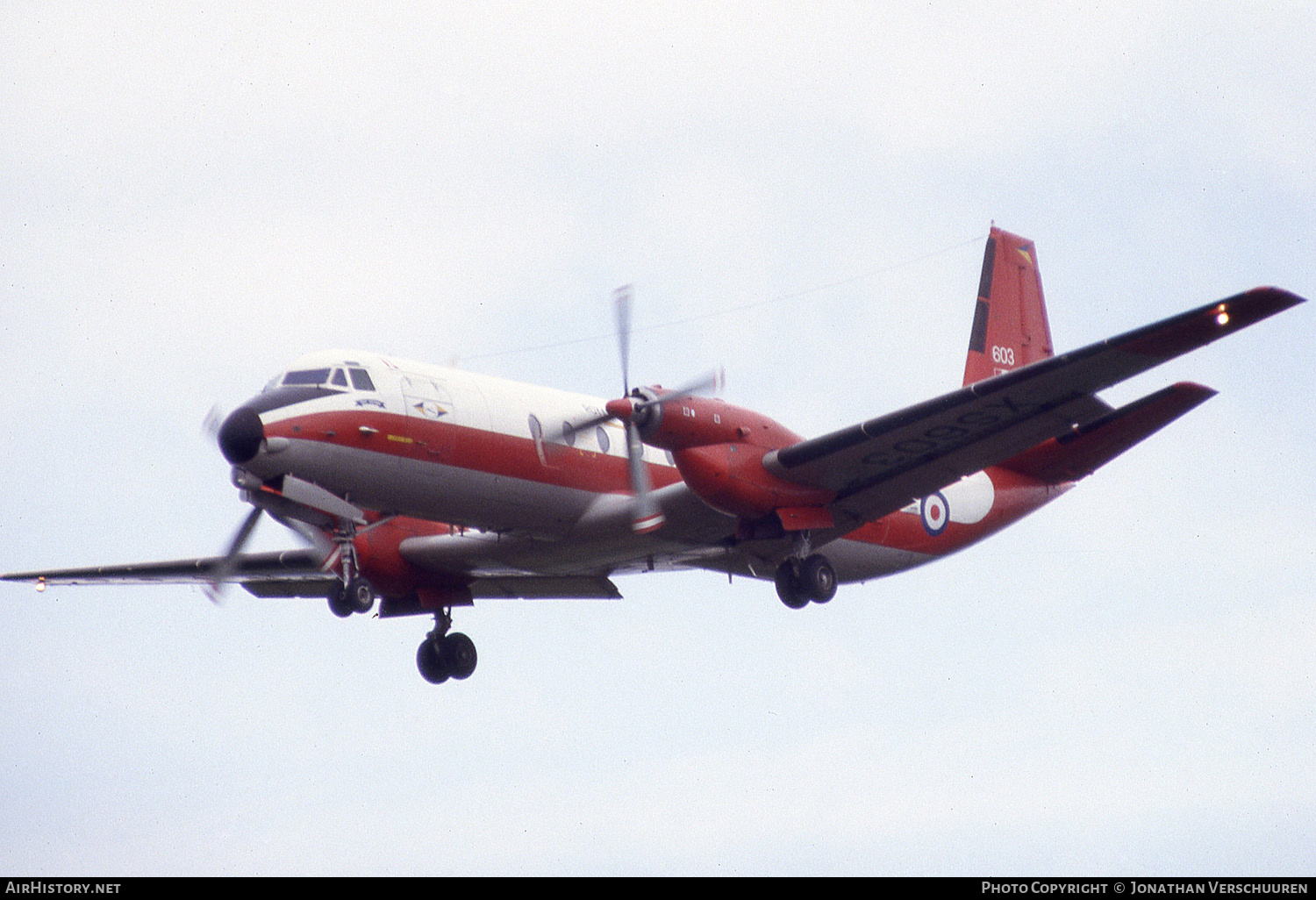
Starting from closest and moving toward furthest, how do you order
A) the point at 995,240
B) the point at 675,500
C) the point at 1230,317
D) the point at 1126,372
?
the point at 1230,317, the point at 1126,372, the point at 675,500, the point at 995,240

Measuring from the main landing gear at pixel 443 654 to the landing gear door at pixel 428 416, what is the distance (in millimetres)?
5215

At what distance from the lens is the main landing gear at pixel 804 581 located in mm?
21219

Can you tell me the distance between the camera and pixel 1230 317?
16641 millimetres

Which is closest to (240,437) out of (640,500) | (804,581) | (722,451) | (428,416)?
(428,416)

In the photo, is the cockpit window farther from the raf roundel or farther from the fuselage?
the raf roundel

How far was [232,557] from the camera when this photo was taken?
22359mm

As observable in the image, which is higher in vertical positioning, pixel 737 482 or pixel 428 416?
pixel 428 416

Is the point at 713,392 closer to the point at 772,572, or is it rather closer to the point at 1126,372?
the point at 772,572

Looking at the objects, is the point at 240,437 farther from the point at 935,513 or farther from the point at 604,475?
the point at 935,513

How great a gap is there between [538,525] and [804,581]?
3.97 meters

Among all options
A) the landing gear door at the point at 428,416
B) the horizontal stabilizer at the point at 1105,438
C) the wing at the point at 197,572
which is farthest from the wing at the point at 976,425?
the wing at the point at 197,572

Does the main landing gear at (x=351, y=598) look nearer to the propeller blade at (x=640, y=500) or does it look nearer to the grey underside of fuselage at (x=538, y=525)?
the grey underside of fuselage at (x=538, y=525)
